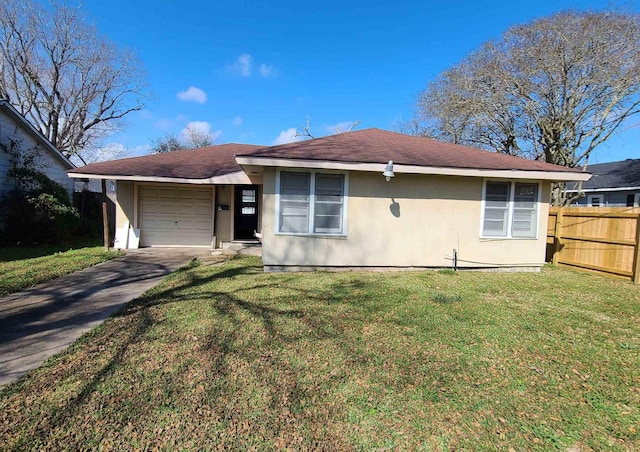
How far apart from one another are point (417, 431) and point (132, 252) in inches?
390

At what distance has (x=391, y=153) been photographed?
7.80 metres

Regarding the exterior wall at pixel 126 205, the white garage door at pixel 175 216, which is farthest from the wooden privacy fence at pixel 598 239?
the exterior wall at pixel 126 205

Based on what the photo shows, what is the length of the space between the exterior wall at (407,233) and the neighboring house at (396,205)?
24 millimetres

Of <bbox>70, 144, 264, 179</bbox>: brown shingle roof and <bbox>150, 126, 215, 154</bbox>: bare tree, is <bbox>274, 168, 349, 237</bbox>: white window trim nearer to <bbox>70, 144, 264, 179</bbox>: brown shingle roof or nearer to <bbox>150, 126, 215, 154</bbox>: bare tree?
<bbox>70, 144, 264, 179</bbox>: brown shingle roof

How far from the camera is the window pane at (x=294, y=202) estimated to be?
730 centimetres

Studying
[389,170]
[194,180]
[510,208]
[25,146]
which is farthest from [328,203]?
[25,146]

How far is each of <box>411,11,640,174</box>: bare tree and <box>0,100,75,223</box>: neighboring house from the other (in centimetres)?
1910

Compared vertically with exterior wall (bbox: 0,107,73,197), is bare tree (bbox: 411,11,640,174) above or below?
above

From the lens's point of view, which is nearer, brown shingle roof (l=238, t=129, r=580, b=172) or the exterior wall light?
the exterior wall light

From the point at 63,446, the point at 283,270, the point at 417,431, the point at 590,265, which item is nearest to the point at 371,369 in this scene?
the point at 417,431

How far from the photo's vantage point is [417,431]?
245cm

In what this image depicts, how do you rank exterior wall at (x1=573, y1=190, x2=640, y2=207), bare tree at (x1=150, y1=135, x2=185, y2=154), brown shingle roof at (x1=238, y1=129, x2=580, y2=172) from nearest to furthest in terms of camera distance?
brown shingle roof at (x1=238, y1=129, x2=580, y2=172) < exterior wall at (x1=573, y1=190, x2=640, y2=207) < bare tree at (x1=150, y1=135, x2=185, y2=154)

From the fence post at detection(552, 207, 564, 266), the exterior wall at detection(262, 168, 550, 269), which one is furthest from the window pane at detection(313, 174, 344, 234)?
the fence post at detection(552, 207, 564, 266)

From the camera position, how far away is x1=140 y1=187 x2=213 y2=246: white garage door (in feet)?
35.6
